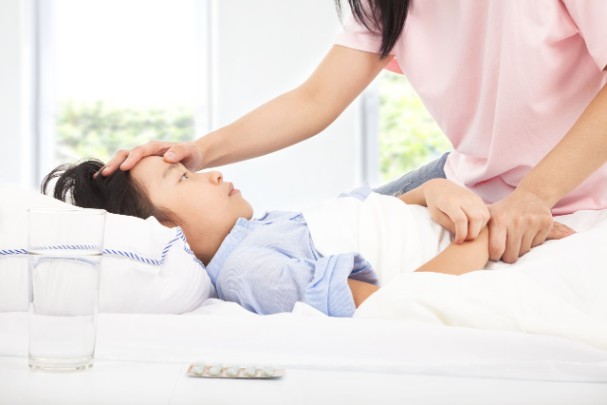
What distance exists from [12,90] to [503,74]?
127 inches

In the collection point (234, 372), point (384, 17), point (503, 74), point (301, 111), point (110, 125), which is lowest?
point (110, 125)

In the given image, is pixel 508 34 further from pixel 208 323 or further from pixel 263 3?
pixel 263 3

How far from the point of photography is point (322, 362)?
754 millimetres

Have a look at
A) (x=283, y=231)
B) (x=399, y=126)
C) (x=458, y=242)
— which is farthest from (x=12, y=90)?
(x=458, y=242)

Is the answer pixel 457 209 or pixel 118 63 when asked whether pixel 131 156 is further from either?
pixel 118 63

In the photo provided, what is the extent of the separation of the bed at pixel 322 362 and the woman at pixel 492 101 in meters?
0.35

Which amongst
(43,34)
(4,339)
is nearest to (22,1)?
(43,34)

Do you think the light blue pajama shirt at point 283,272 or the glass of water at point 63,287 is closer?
the glass of water at point 63,287

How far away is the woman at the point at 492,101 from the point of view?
4.21 feet

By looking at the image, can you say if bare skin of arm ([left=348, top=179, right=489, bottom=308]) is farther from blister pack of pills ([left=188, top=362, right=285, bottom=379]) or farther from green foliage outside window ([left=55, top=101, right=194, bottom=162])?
green foliage outside window ([left=55, top=101, right=194, bottom=162])

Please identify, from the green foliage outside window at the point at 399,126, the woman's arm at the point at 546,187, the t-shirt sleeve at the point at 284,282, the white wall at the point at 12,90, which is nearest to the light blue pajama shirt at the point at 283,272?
the t-shirt sleeve at the point at 284,282

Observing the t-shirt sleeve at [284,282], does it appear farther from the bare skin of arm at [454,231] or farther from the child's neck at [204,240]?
the child's neck at [204,240]

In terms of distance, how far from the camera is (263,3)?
4.06 m

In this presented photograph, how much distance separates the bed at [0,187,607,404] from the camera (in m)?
0.68
